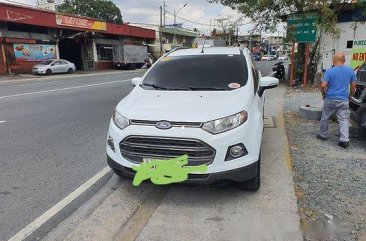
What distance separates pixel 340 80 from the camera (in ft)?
20.4

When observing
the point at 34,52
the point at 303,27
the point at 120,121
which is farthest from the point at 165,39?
the point at 120,121

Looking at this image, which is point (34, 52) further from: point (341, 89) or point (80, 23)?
point (341, 89)

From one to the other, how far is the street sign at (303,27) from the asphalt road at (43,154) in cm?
875

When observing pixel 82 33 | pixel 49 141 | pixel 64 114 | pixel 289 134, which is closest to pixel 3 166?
pixel 49 141

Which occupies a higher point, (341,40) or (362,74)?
(341,40)

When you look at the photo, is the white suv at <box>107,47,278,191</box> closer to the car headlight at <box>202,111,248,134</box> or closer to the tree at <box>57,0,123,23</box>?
the car headlight at <box>202,111,248,134</box>

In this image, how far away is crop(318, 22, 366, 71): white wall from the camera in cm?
1616

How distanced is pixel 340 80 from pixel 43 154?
5299 millimetres

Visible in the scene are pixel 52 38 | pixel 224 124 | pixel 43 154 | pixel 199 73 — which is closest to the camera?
pixel 224 124

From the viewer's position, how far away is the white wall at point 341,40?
53.0ft

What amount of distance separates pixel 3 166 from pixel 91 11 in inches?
2751

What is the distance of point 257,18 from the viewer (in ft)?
57.9

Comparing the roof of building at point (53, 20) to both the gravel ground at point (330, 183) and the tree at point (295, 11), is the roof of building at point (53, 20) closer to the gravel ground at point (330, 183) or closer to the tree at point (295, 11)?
the tree at point (295, 11)

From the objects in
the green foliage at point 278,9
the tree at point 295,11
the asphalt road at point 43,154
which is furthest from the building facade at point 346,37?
the asphalt road at point 43,154
